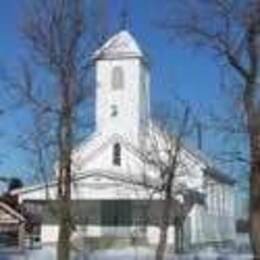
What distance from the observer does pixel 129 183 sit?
56312mm

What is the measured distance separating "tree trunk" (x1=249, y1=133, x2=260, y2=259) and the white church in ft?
70.1

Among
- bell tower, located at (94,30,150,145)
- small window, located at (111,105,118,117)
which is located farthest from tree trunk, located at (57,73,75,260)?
small window, located at (111,105,118,117)

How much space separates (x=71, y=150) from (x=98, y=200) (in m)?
32.2

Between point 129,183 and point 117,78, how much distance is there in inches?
646

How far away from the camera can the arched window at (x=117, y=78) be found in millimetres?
69750

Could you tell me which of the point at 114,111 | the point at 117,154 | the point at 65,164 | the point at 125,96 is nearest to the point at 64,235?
the point at 65,164

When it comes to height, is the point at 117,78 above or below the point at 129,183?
above

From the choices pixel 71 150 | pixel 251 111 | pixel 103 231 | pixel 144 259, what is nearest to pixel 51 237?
pixel 103 231

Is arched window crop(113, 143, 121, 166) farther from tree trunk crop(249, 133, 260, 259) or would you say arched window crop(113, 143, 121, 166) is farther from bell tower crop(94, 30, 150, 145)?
tree trunk crop(249, 133, 260, 259)

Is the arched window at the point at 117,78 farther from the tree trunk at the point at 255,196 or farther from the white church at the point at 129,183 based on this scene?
the tree trunk at the point at 255,196

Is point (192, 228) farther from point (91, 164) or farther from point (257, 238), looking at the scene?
point (257, 238)

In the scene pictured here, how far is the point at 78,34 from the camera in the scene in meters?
27.8

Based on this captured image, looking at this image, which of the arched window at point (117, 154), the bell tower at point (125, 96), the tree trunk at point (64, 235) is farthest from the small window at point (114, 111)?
the tree trunk at point (64, 235)

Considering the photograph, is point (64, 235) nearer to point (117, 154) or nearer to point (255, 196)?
point (255, 196)
